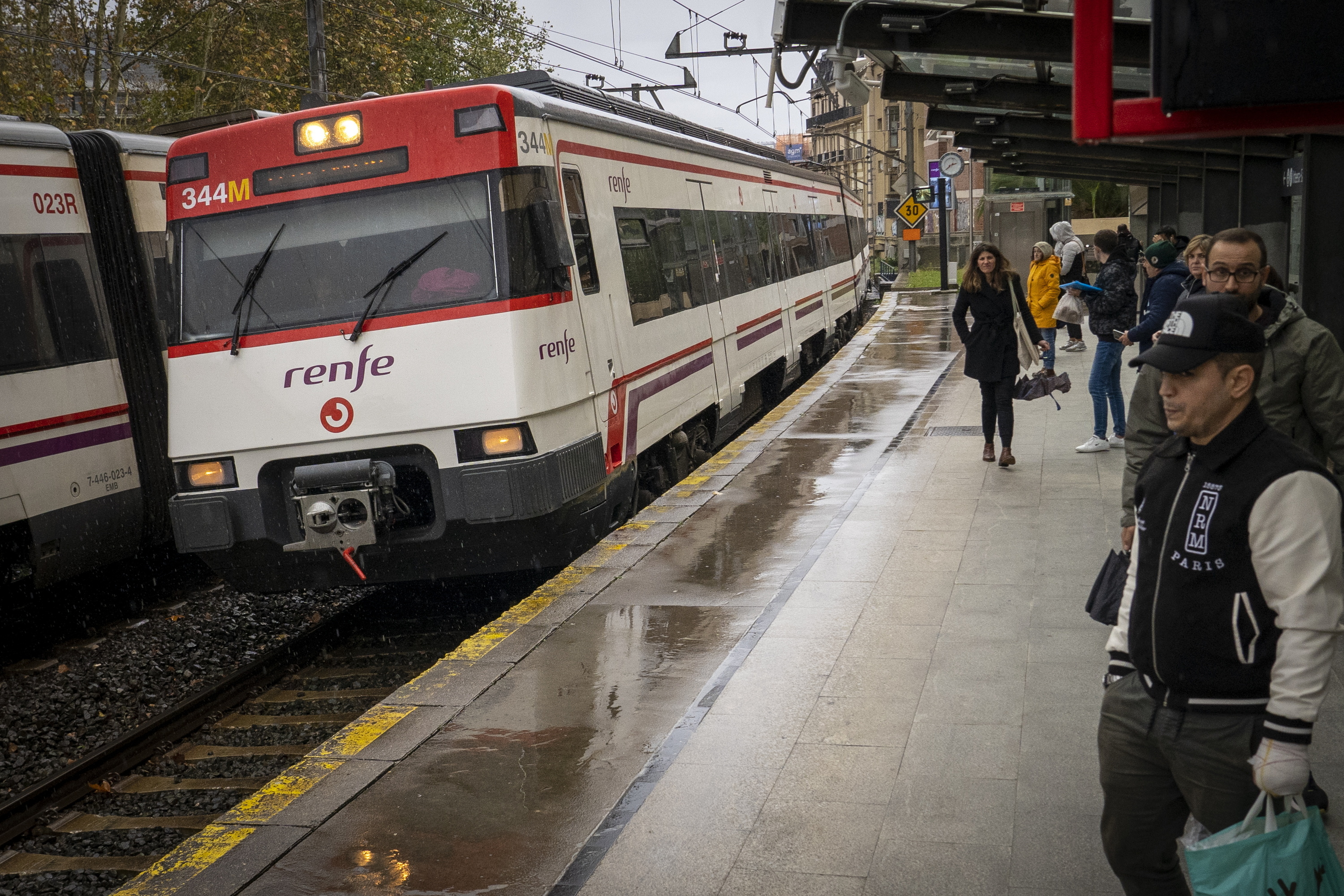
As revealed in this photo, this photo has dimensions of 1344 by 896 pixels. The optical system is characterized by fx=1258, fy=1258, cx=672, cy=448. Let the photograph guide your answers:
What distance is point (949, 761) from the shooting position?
4.51m

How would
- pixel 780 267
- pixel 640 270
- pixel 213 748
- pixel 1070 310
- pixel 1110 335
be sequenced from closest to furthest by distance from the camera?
pixel 213 748, pixel 640 270, pixel 1110 335, pixel 1070 310, pixel 780 267

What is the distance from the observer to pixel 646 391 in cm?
923

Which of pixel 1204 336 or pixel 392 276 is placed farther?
pixel 392 276

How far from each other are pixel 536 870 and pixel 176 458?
424 centimetres

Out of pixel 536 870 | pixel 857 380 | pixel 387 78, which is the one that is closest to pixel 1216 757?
pixel 536 870

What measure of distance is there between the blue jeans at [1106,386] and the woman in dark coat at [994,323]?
0.55 m

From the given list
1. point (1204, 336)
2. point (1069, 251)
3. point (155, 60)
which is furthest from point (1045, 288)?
point (155, 60)

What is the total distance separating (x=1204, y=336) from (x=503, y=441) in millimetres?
4599

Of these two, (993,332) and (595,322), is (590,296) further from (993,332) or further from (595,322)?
(993,332)

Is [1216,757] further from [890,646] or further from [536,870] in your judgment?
[890,646]

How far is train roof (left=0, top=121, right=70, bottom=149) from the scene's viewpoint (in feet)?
26.5

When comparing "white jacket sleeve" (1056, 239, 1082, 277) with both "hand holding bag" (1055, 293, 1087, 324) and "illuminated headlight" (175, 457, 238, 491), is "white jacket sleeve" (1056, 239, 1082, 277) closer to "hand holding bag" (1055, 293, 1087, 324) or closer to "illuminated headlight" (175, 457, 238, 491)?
"hand holding bag" (1055, 293, 1087, 324)

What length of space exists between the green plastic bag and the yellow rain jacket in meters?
13.2

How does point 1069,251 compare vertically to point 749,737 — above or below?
above
